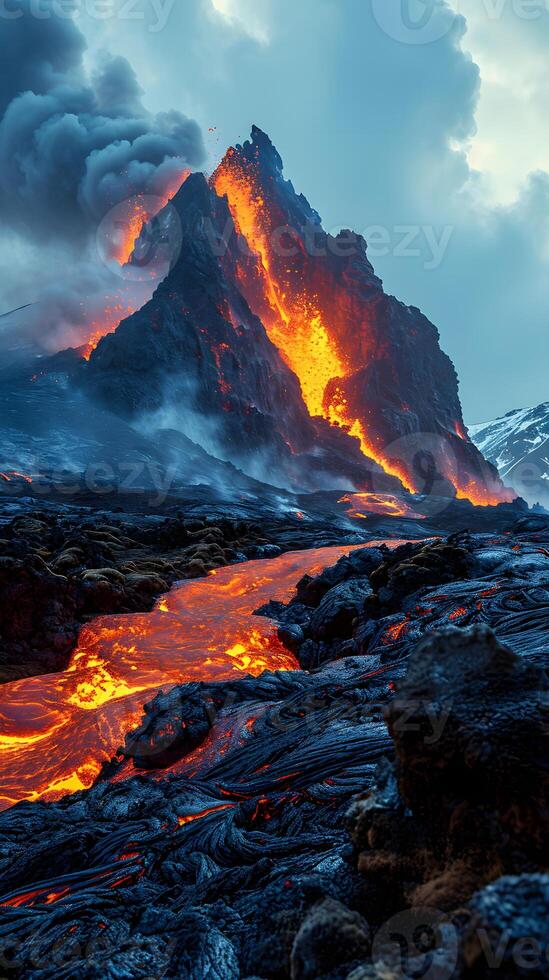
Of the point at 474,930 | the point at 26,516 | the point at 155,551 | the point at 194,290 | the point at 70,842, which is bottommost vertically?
the point at 70,842

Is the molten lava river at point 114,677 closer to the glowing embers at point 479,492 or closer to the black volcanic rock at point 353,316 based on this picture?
the black volcanic rock at point 353,316

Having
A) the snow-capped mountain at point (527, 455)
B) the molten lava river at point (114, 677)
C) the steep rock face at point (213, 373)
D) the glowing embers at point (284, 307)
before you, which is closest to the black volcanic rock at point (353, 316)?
the glowing embers at point (284, 307)

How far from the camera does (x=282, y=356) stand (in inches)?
3221

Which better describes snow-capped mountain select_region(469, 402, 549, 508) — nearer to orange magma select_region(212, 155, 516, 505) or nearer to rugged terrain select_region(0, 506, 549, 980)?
orange magma select_region(212, 155, 516, 505)

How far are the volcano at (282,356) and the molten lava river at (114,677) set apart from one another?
4246 cm

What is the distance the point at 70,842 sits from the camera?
2723 millimetres

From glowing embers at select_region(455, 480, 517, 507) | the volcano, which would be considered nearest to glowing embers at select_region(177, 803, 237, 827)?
the volcano

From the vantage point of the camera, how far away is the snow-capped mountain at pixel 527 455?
141050mm

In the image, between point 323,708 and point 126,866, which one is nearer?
point 126,866

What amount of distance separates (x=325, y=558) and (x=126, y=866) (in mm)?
14369

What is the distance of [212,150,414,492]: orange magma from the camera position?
81.2m

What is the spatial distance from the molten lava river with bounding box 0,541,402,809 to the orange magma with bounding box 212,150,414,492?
236 feet

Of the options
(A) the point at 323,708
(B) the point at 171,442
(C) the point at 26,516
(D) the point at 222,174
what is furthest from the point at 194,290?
(A) the point at 323,708

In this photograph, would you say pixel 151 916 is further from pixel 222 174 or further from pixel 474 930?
pixel 222 174
